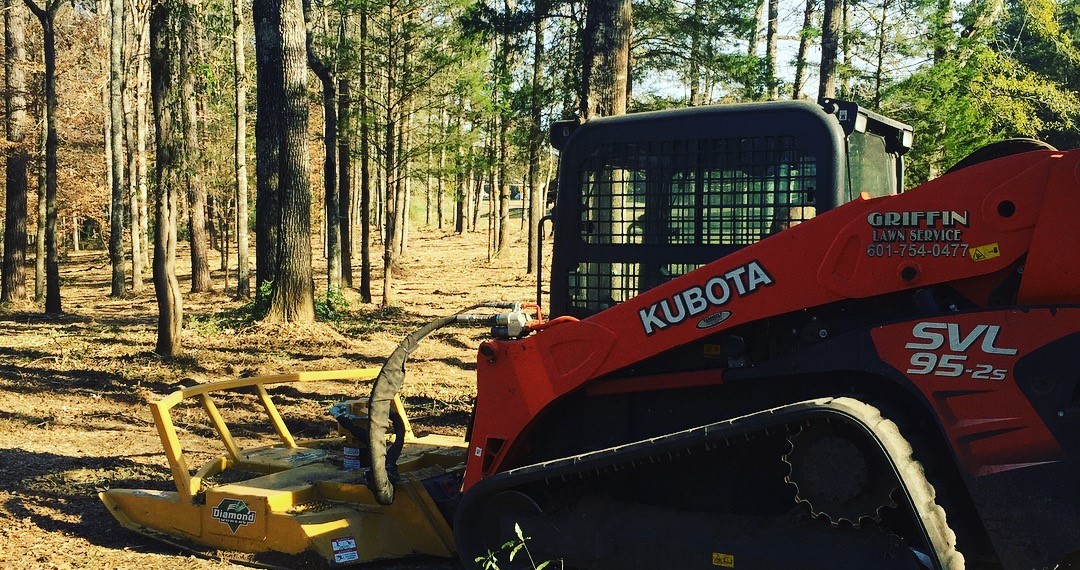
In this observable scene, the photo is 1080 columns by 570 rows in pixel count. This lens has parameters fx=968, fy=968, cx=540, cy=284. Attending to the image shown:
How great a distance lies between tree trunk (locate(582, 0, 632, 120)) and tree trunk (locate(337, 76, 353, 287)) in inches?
Answer: 411

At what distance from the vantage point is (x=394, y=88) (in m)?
18.9

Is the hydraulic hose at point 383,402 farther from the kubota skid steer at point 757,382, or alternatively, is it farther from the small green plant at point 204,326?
the small green plant at point 204,326

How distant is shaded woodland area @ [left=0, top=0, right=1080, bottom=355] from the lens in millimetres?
12938

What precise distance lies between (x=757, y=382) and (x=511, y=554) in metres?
1.43

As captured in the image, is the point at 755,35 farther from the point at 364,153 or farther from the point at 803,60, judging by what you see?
the point at 364,153

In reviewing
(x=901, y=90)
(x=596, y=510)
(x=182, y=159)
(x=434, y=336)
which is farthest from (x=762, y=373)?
(x=901, y=90)

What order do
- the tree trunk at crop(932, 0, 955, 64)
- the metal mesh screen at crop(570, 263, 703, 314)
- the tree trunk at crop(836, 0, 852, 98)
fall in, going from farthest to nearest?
the tree trunk at crop(836, 0, 852, 98) < the tree trunk at crop(932, 0, 955, 64) < the metal mesh screen at crop(570, 263, 703, 314)

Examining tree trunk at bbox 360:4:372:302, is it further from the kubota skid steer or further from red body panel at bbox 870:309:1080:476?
red body panel at bbox 870:309:1080:476

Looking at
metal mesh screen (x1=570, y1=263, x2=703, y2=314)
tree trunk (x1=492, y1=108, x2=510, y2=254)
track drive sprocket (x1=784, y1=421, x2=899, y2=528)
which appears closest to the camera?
track drive sprocket (x1=784, y1=421, x2=899, y2=528)

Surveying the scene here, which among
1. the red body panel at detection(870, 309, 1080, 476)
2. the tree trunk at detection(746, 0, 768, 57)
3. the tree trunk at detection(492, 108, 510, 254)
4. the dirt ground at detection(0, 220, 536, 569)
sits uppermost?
the tree trunk at detection(746, 0, 768, 57)

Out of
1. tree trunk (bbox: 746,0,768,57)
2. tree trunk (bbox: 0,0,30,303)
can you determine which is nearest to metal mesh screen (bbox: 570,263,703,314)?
tree trunk (bbox: 746,0,768,57)

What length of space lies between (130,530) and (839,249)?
474cm

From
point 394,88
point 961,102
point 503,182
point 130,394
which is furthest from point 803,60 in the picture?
point 130,394

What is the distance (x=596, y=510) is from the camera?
15.7ft
